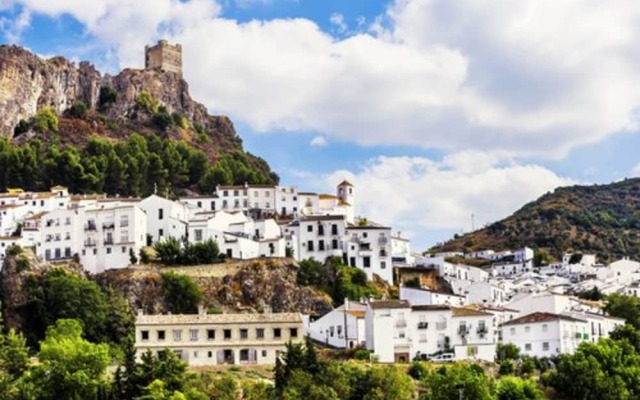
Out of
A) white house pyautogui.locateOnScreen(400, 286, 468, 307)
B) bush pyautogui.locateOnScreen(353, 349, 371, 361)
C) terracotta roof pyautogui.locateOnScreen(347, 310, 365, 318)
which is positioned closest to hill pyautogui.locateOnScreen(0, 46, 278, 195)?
white house pyautogui.locateOnScreen(400, 286, 468, 307)

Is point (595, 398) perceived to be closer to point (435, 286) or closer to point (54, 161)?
point (435, 286)

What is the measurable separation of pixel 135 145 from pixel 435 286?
3881 centimetres

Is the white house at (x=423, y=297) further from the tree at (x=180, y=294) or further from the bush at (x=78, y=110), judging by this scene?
the bush at (x=78, y=110)

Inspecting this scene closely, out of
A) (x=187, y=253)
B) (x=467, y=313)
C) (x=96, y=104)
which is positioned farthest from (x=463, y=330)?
(x=96, y=104)

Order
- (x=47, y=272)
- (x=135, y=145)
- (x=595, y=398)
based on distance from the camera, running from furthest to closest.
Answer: (x=135, y=145)
(x=47, y=272)
(x=595, y=398)

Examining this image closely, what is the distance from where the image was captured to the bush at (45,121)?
422ft

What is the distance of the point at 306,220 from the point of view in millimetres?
96938

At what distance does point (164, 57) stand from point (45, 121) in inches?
1163

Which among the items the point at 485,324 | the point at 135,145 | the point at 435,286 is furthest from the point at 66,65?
the point at 485,324

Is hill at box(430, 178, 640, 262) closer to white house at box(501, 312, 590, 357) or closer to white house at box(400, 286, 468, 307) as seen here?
white house at box(400, 286, 468, 307)

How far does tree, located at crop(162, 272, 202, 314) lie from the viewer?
83.6 metres

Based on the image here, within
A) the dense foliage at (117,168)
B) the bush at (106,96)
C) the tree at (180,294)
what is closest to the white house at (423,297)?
the tree at (180,294)

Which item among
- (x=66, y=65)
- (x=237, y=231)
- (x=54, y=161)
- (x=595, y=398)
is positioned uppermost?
(x=66, y=65)

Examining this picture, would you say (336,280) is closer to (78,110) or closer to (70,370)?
(70,370)
